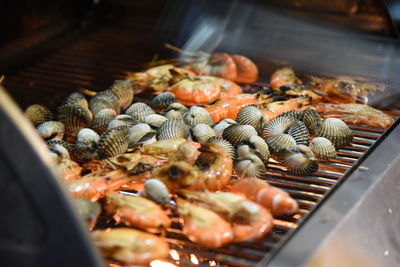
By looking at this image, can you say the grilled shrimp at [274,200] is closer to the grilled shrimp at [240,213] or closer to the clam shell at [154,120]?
the grilled shrimp at [240,213]

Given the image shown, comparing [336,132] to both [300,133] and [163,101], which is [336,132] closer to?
[300,133]

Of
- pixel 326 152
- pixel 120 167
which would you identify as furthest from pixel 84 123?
pixel 326 152

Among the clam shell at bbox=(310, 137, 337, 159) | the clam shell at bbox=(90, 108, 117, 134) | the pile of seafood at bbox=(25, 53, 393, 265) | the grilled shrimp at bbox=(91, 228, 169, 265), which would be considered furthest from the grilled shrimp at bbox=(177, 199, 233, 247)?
the clam shell at bbox=(90, 108, 117, 134)

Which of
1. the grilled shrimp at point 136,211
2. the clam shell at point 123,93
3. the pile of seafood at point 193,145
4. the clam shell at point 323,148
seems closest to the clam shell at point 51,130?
the pile of seafood at point 193,145

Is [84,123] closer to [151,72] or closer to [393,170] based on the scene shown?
[151,72]

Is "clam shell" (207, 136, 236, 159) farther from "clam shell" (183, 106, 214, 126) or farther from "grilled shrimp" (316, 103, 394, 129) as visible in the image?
"grilled shrimp" (316, 103, 394, 129)

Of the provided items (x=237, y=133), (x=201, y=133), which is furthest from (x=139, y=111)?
(x=237, y=133)
